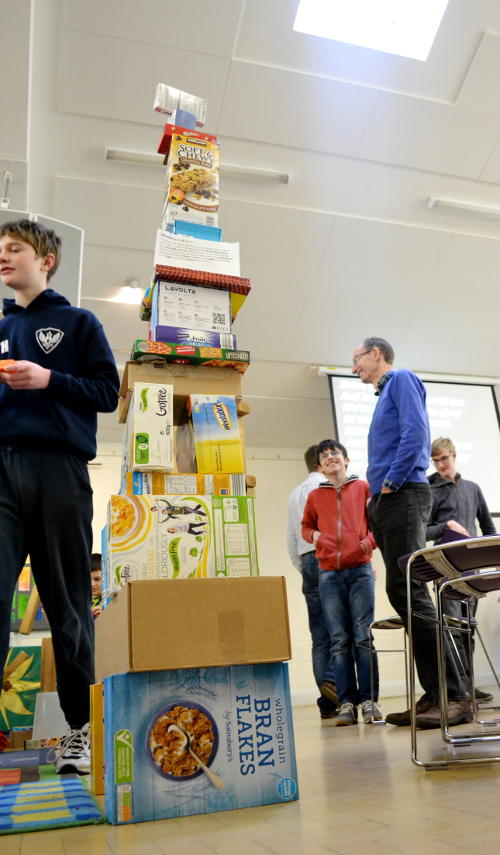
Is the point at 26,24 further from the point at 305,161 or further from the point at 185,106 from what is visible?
the point at 305,161

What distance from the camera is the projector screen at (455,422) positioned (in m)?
5.32

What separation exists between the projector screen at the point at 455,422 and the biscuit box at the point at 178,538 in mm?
3779

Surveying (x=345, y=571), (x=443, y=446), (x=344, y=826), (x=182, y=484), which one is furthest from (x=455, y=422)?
(x=344, y=826)

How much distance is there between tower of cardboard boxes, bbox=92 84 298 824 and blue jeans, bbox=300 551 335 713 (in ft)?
6.32

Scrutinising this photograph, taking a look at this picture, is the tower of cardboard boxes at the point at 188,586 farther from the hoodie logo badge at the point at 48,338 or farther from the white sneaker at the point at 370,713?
the white sneaker at the point at 370,713

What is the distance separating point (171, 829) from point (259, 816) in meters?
0.15

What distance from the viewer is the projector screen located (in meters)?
5.32

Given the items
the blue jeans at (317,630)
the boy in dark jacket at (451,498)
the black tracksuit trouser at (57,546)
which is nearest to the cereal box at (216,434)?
the black tracksuit trouser at (57,546)

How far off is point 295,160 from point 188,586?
11.9 ft

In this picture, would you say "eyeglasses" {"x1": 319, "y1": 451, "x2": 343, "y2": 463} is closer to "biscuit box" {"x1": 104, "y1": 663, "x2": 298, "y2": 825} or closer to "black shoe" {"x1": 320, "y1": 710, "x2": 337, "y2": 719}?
"black shoe" {"x1": 320, "y1": 710, "x2": 337, "y2": 719}

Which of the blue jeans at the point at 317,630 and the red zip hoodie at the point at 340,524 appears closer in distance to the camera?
the red zip hoodie at the point at 340,524

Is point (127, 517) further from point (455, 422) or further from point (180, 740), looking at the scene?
point (455, 422)

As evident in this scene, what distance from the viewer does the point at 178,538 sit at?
4.78ft

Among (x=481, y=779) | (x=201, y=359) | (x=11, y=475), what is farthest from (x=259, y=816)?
(x=201, y=359)
